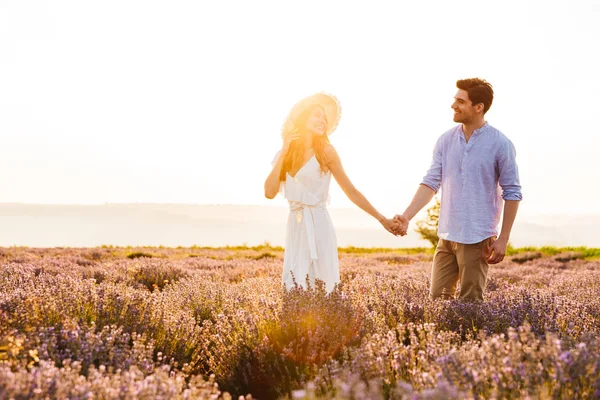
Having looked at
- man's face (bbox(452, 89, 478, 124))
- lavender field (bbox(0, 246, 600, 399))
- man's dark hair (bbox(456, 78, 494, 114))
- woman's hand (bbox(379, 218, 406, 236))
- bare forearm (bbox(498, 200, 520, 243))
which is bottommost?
lavender field (bbox(0, 246, 600, 399))

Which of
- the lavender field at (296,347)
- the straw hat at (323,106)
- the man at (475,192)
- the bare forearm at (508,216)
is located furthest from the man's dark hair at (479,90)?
the lavender field at (296,347)

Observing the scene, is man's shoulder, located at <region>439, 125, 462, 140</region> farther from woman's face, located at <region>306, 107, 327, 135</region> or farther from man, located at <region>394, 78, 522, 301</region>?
woman's face, located at <region>306, 107, 327, 135</region>

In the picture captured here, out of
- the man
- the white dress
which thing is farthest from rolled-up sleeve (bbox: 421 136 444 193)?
the white dress

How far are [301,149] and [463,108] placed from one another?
1365 millimetres

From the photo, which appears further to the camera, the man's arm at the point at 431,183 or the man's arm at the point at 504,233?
the man's arm at the point at 431,183

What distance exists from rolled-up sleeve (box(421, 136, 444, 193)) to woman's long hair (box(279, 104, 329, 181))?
38.3 inches

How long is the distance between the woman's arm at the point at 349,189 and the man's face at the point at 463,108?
104 cm

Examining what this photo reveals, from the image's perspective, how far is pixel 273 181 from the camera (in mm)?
4570

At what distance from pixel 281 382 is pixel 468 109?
8.62ft

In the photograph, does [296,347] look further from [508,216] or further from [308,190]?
[508,216]

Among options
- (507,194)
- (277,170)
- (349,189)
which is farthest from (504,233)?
(277,170)

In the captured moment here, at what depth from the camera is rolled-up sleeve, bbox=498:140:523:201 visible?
4.18 meters

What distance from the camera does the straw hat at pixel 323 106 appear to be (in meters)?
4.72

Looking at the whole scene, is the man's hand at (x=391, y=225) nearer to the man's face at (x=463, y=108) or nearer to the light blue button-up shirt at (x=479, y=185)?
the light blue button-up shirt at (x=479, y=185)
